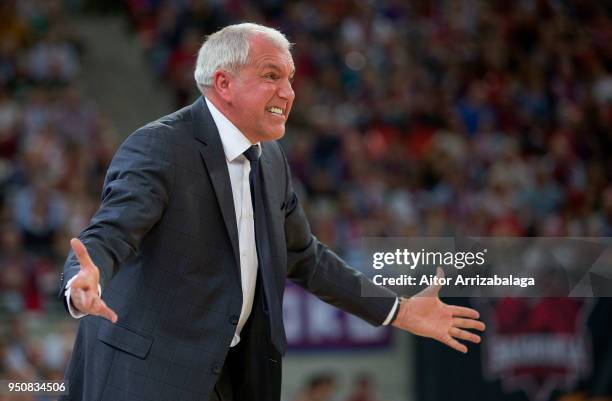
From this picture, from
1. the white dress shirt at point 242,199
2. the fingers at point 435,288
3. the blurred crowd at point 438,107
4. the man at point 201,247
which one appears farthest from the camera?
the blurred crowd at point 438,107

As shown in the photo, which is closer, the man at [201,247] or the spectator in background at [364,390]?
the man at [201,247]

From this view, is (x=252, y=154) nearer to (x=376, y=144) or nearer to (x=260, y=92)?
(x=260, y=92)

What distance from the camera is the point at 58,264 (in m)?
8.54

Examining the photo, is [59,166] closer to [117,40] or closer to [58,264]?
[58,264]

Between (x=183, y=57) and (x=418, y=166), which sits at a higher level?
(x=183, y=57)

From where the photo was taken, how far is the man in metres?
3.22

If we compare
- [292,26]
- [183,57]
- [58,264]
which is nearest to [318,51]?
[292,26]

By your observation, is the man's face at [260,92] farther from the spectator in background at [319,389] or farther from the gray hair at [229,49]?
the spectator in background at [319,389]

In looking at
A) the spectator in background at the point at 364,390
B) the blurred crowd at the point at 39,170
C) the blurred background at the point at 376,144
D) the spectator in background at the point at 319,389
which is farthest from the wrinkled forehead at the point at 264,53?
the spectator in background at the point at 364,390

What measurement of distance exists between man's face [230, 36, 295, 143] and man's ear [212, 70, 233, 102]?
12mm

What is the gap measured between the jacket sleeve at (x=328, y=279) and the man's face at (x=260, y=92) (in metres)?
0.35

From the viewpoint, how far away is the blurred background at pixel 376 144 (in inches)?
315

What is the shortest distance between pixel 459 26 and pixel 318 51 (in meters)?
2.02

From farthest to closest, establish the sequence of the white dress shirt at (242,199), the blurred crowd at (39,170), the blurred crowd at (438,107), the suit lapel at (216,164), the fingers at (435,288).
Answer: the blurred crowd at (438,107)
the blurred crowd at (39,170)
the fingers at (435,288)
the white dress shirt at (242,199)
the suit lapel at (216,164)
